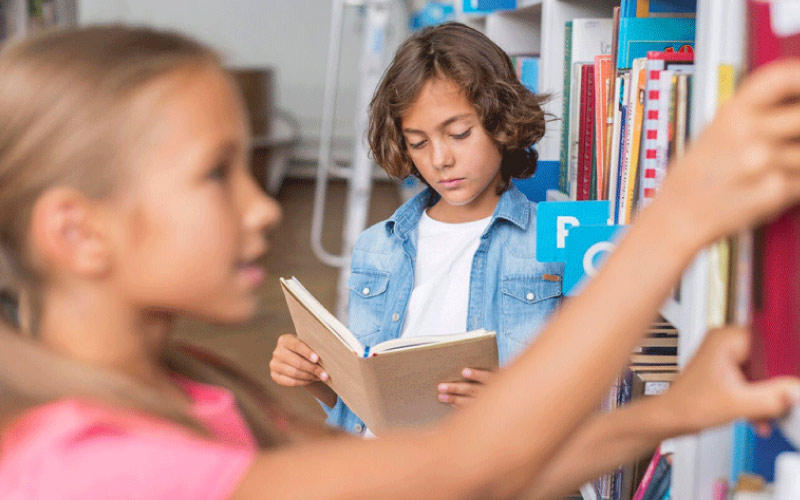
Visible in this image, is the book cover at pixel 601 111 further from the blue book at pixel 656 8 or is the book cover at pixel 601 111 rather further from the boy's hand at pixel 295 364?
the boy's hand at pixel 295 364

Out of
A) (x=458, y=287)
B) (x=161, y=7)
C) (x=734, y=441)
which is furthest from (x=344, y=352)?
(x=161, y=7)

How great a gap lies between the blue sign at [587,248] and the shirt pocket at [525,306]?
37 cm

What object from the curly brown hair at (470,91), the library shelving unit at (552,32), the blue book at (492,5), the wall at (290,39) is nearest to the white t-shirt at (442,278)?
the curly brown hair at (470,91)

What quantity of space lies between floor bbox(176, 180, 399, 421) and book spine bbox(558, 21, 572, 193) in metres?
0.70

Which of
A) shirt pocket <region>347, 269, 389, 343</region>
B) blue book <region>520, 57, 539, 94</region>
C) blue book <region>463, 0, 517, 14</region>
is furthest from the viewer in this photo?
blue book <region>463, 0, 517, 14</region>

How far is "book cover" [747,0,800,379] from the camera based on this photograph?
526 mm

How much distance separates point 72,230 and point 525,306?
1011mm

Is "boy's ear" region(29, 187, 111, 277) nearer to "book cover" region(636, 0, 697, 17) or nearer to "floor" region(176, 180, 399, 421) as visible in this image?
"book cover" region(636, 0, 697, 17)

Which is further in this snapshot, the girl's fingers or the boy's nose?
the boy's nose

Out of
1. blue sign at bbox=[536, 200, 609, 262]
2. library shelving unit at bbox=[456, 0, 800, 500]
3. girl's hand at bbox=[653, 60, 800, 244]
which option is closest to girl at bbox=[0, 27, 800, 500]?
A: girl's hand at bbox=[653, 60, 800, 244]

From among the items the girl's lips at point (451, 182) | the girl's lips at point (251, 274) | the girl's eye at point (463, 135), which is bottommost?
the girl's lips at point (251, 274)

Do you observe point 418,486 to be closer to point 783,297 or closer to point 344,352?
point 783,297

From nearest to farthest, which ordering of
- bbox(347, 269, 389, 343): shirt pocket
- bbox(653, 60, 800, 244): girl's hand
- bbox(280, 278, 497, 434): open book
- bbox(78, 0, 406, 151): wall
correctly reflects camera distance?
bbox(653, 60, 800, 244): girl's hand, bbox(280, 278, 497, 434): open book, bbox(347, 269, 389, 343): shirt pocket, bbox(78, 0, 406, 151): wall

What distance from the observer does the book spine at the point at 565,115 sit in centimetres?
154
